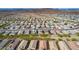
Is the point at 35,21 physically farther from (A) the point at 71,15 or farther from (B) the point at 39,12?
(A) the point at 71,15

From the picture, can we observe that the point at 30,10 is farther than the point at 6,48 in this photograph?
Yes

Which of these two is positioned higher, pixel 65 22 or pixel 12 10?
pixel 12 10

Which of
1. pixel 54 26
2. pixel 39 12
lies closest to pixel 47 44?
pixel 54 26

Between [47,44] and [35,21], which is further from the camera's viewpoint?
[35,21]
